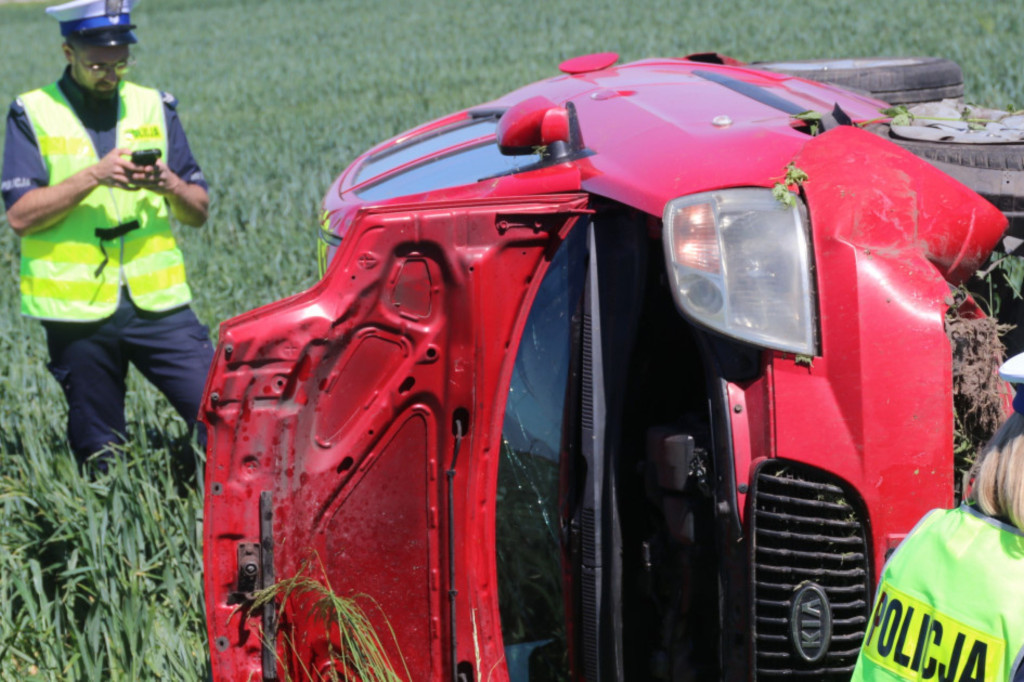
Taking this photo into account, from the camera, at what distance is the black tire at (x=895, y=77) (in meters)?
4.89

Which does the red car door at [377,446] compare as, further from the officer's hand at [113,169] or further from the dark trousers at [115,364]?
the dark trousers at [115,364]

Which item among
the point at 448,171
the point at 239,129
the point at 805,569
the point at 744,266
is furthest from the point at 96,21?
the point at 239,129

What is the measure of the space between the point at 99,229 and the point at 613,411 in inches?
99.2

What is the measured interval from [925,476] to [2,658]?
2.53 metres

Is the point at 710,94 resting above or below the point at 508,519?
above

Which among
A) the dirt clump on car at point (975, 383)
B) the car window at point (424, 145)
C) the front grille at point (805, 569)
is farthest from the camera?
the car window at point (424, 145)

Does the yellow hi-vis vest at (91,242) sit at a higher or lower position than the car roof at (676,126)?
lower

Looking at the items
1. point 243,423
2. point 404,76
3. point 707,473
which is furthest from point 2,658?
point 404,76

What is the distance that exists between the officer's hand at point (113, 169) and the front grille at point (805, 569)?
2.73 m

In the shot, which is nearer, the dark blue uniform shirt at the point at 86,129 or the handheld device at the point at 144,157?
the handheld device at the point at 144,157

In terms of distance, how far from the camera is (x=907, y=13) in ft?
64.5

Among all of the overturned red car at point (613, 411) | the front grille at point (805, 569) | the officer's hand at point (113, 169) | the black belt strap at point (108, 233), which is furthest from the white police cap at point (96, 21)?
the front grille at point (805, 569)

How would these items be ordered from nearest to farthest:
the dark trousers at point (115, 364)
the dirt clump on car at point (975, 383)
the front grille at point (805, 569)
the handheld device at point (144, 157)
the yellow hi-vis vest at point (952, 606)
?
the yellow hi-vis vest at point (952, 606), the front grille at point (805, 569), the dirt clump on car at point (975, 383), the handheld device at point (144, 157), the dark trousers at point (115, 364)

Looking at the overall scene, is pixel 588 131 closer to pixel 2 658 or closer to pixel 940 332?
pixel 940 332
